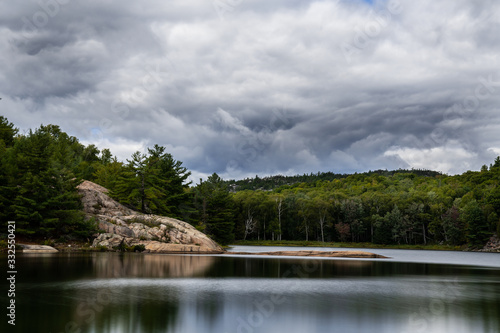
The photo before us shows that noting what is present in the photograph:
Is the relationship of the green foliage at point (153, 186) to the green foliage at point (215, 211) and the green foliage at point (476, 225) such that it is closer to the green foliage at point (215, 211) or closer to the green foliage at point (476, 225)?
the green foliage at point (215, 211)

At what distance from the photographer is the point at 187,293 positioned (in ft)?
71.3

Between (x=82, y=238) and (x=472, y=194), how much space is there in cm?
11341

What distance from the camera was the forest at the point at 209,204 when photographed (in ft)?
173

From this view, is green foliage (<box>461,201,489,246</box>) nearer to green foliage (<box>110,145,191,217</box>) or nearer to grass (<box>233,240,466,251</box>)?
grass (<box>233,240,466,251</box>)

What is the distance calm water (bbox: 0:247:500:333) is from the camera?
48.8ft

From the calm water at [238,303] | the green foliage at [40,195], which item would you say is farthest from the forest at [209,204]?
the calm water at [238,303]

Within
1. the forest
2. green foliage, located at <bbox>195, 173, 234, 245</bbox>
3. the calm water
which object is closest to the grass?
the forest

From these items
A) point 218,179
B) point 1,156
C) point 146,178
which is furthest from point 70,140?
point 1,156

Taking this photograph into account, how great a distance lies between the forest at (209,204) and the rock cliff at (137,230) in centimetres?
272

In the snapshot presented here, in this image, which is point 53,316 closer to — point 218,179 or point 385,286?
point 385,286

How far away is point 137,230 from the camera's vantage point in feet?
189

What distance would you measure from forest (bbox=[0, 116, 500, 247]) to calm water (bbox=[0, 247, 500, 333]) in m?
24.6

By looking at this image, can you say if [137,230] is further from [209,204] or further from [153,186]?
[209,204]

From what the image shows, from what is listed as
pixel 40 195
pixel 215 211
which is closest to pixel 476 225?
pixel 215 211
